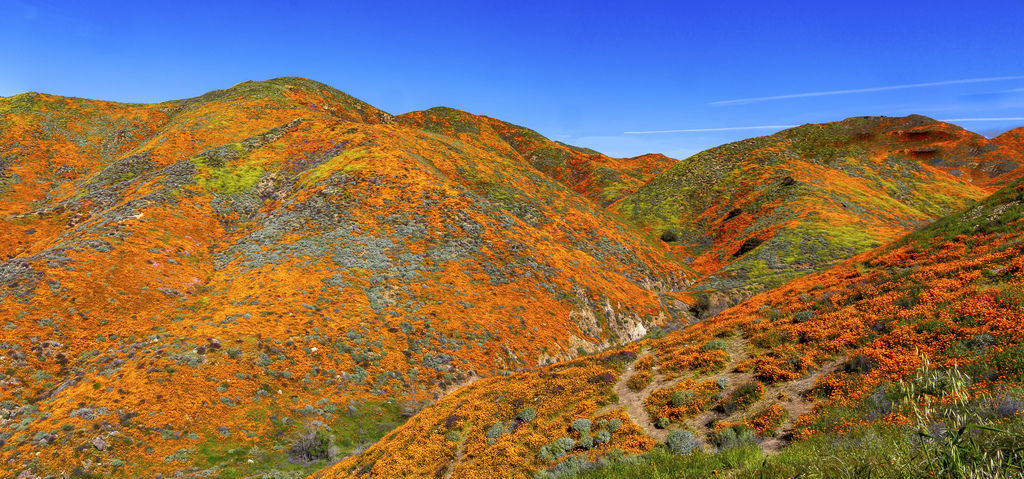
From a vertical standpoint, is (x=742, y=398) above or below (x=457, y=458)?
above

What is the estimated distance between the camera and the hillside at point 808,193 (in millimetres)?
49281

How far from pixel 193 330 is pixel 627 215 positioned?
67.7 m

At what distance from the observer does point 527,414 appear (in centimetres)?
1594

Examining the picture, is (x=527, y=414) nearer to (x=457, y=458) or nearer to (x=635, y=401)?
(x=457, y=458)

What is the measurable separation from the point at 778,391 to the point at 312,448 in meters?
20.1

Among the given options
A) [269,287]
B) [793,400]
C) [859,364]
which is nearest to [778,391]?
[793,400]

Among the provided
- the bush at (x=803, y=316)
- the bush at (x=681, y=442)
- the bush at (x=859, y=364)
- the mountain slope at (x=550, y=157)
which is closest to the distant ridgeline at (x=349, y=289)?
the bush at (x=859, y=364)

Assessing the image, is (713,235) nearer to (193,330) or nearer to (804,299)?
(804,299)

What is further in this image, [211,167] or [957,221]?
[211,167]

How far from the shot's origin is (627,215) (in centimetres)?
7706

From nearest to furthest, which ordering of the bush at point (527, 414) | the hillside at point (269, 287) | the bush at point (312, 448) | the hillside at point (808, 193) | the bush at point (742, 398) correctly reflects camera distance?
1. the bush at point (742, 398)
2. the bush at point (527, 414)
3. the bush at point (312, 448)
4. the hillside at point (269, 287)
5. the hillside at point (808, 193)

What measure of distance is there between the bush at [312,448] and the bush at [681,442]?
15650mm

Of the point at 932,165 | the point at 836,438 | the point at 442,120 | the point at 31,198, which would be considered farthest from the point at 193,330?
the point at 932,165

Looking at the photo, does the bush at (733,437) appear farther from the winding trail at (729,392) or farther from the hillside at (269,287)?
the hillside at (269,287)
